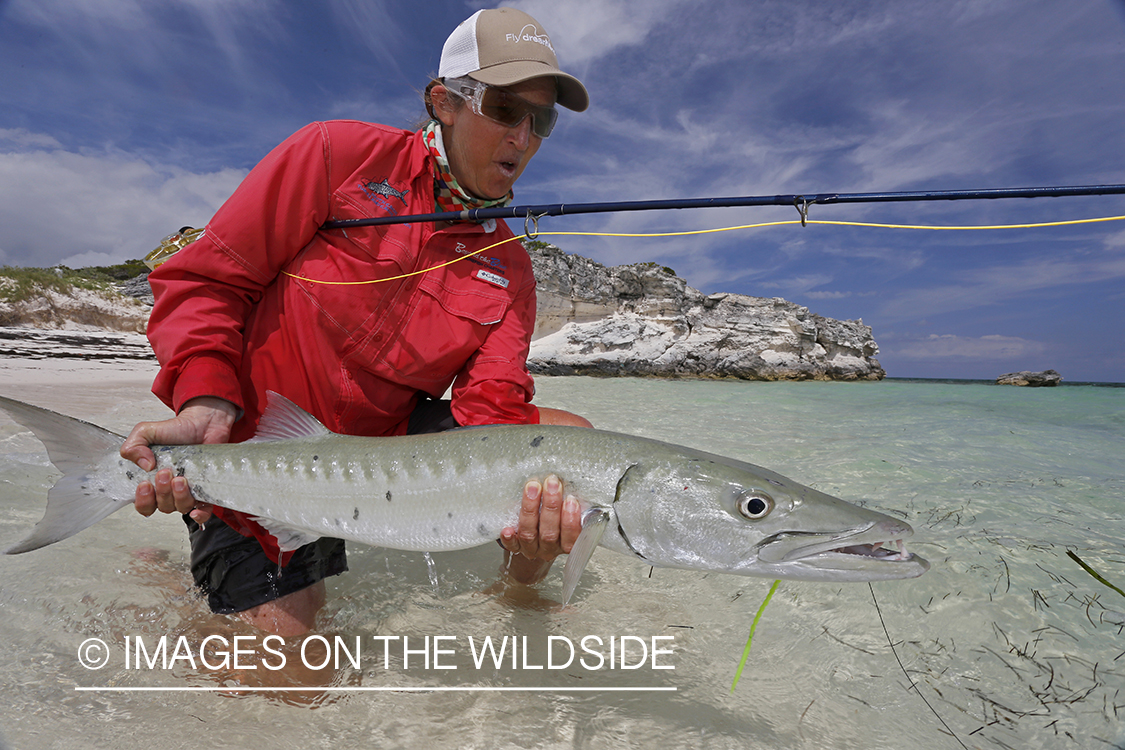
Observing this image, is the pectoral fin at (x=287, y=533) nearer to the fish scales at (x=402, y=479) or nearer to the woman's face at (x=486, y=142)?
the fish scales at (x=402, y=479)

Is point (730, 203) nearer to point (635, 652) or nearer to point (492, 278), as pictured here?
point (492, 278)

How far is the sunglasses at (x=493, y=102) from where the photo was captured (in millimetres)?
2584

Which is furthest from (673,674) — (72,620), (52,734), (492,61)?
(492,61)

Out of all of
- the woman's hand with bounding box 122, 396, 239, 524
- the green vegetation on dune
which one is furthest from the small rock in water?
the green vegetation on dune

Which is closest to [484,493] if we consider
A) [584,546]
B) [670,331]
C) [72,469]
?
[584,546]

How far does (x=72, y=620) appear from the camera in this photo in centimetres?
238

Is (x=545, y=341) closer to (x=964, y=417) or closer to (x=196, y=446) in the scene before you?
(x=964, y=417)

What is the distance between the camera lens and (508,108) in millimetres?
2646

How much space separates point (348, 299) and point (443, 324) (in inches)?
18.5

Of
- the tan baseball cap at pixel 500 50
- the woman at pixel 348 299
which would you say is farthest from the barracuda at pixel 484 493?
the tan baseball cap at pixel 500 50

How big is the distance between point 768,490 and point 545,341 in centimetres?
2587

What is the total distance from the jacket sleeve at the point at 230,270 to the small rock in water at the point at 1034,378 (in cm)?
3963

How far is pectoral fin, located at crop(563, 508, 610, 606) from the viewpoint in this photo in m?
1.79

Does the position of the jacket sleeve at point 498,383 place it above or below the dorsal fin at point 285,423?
above
